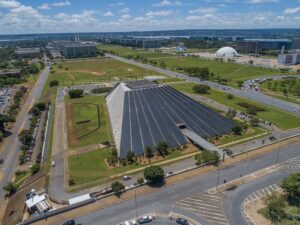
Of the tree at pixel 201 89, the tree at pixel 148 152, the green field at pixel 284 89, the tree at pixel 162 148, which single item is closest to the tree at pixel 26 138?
the tree at pixel 148 152

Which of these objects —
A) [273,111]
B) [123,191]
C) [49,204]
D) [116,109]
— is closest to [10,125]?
[116,109]

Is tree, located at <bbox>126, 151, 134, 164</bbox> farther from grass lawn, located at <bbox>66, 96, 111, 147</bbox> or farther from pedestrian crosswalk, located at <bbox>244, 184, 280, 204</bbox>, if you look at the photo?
pedestrian crosswalk, located at <bbox>244, 184, 280, 204</bbox>

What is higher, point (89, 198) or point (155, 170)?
point (155, 170)

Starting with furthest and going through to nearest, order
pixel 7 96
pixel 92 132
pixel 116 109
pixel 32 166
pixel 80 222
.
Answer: pixel 7 96
pixel 116 109
pixel 92 132
pixel 32 166
pixel 80 222

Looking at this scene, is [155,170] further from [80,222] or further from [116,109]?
[116,109]

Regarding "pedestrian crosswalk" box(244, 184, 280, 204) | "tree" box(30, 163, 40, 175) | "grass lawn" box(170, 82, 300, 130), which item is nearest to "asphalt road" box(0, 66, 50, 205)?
"tree" box(30, 163, 40, 175)

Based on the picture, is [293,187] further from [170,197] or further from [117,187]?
[117,187]

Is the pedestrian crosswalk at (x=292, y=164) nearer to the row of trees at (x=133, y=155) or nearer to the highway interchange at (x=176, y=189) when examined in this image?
the highway interchange at (x=176, y=189)

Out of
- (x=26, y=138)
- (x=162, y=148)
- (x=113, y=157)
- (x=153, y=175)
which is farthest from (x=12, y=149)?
(x=153, y=175)
